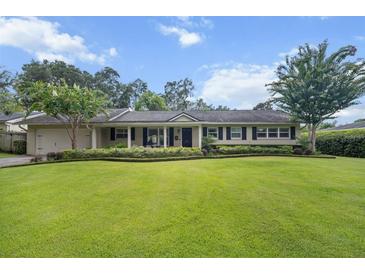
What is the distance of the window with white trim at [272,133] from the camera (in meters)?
19.3

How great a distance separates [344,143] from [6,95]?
27322mm

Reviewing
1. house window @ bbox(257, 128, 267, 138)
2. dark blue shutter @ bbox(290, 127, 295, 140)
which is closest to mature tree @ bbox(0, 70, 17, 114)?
house window @ bbox(257, 128, 267, 138)

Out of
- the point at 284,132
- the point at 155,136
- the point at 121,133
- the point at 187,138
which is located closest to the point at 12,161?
the point at 121,133

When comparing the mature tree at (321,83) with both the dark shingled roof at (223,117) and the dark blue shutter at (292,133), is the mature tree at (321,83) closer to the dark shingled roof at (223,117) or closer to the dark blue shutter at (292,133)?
the dark blue shutter at (292,133)

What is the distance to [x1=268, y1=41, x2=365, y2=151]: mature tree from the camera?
16.4 m

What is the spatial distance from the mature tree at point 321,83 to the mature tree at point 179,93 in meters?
31.8

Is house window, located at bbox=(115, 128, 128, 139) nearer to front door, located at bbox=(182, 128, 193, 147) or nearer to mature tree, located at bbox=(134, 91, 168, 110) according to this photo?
front door, located at bbox=(182, 128, 193, 147)

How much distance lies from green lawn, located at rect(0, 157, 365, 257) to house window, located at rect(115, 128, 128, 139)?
39.2ft

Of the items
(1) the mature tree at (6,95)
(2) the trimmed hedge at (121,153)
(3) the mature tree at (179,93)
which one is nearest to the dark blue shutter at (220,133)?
(2) the trimmed hedge at (121,153)

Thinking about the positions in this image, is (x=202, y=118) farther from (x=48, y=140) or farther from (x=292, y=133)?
(x=48, y=140)

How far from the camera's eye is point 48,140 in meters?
19.3

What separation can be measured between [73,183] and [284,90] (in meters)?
Answer: 16.2
